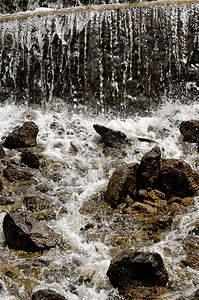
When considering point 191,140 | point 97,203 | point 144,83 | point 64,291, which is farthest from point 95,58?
point 64,291

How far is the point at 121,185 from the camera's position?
5594mm

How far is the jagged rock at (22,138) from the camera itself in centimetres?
775

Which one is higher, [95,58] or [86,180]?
[95,58]

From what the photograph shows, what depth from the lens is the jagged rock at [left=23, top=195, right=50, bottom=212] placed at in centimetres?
548

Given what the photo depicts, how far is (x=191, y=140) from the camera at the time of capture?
26.6 ft

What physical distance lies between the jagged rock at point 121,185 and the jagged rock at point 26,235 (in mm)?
1370

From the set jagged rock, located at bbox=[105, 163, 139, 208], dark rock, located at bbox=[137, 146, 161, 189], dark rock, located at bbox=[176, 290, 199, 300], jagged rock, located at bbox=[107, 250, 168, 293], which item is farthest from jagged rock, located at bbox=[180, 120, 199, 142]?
dark rock, located at bbox=[176, 290, 199, 300]

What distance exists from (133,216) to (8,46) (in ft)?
26.0

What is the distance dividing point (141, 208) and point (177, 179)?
1.01 m

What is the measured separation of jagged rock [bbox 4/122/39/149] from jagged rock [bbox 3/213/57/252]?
3.42 metres

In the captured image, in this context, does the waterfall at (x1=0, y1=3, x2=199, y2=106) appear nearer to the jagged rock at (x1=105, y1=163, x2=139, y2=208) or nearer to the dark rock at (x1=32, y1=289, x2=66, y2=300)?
the jagged rock at (x1=105, y1=163, x2=139, y2=208)

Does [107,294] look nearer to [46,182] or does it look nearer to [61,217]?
[61,217]

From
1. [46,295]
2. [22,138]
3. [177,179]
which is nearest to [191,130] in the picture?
[177,179]

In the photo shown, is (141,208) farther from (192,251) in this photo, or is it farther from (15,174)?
(15,174)
